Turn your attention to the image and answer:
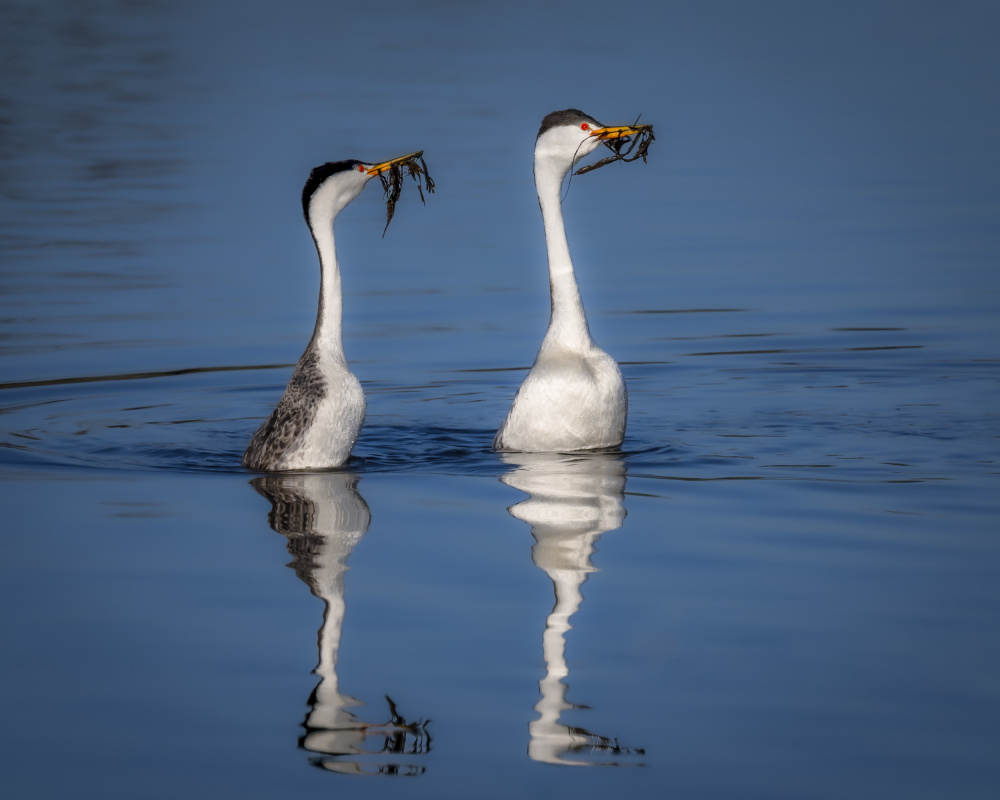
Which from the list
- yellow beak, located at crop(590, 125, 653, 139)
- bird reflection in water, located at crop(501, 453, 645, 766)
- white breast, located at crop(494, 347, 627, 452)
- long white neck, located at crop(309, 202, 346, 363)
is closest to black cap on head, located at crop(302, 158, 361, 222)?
long white neck, located at crop(309, 202, 346, 363)

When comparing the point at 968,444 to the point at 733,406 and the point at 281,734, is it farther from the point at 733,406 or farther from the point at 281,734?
the point at 281,734

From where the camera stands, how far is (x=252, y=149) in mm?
25750

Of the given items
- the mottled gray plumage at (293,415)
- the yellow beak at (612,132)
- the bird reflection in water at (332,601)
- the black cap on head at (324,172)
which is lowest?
the bird reflection in water at (332,601)

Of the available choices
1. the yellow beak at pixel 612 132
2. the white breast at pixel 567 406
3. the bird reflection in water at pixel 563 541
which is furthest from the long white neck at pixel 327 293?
the yellow beak at pixel 612 132

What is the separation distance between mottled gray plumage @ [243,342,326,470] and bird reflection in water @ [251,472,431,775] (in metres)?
0.17

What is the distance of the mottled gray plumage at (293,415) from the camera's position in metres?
8.98

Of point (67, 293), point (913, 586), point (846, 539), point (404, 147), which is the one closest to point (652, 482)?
point (846, 539)

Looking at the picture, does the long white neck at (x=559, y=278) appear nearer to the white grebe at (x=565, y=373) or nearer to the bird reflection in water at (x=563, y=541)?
the white grebe at (x=565, y=373)

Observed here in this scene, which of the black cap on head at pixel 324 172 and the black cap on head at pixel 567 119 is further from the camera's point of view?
the black cap on head at pixel 567 119

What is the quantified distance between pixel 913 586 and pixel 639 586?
1.17 meters

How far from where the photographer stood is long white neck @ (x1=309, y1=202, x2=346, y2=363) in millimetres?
9203

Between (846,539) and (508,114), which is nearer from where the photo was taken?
(846,539)

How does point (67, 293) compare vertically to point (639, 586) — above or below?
above

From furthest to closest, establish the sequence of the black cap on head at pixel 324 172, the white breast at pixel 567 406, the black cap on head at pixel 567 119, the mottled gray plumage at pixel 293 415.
Answer: the black cap on head at pixel 567 119 < the white breast at pixel 567 406 < the black cap on head at pixel 324 172 < the mottled gray plumage at pixel 293 415
